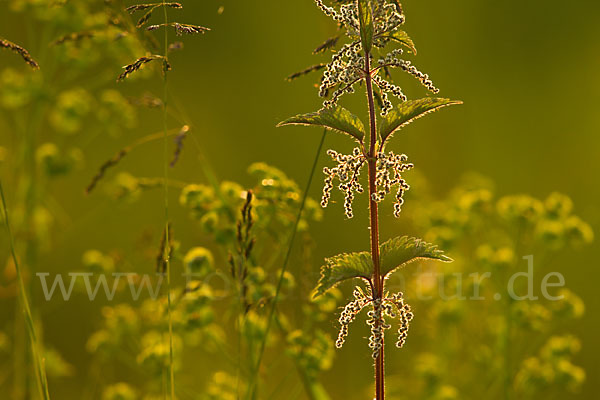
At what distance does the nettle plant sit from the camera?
0.85 metres

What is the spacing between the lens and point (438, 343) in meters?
2.47

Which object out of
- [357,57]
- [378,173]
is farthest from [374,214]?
[357,57]

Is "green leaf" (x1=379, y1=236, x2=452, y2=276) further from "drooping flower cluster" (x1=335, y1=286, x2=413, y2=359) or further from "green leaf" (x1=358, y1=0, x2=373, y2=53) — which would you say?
"green leaf" (x1=358, y1=0, x2=373, y2=53)

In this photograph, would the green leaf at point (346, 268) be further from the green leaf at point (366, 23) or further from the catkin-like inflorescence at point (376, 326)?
the green leaf at point (366, 23)

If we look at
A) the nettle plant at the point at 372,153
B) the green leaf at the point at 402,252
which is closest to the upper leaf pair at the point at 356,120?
the nettle plant at the point at 372,153

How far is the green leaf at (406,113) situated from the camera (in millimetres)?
849

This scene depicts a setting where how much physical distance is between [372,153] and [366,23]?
176 millimetres

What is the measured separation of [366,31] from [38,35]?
310 centimetres

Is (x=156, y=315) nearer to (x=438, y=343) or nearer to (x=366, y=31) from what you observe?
(x=438, y=343)

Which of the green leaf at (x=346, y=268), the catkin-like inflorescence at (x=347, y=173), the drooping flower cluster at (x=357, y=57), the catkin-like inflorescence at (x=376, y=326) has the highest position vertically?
the drooping flower cluster at (x=357, y=57)

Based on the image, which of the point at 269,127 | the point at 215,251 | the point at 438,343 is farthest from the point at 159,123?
the point at 438,343

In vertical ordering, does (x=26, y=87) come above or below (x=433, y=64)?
below

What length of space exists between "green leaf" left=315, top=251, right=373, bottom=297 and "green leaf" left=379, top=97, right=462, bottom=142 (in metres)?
0.17

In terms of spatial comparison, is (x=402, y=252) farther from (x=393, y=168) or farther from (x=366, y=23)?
(x=366, y=23)
